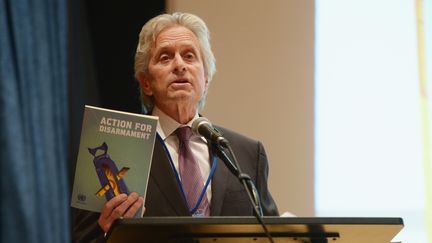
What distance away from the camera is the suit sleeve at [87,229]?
2352 millimetres

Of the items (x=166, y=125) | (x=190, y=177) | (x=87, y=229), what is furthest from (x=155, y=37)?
(x=87, y=229)

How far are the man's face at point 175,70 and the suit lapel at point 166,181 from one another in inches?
10.0

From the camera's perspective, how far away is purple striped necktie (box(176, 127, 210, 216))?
2.53 metres

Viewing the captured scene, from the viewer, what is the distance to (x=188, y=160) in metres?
2.64

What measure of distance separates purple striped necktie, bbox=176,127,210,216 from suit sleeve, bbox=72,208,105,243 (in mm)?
313

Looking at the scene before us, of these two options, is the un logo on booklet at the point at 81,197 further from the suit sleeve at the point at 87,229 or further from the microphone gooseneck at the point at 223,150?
the microphone gooseneck at the point at 223,150

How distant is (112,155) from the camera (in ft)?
7.06

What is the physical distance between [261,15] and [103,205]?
6.70 feet

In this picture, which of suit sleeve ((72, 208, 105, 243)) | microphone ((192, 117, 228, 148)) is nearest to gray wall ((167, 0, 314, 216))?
suit sleeve ((72, 208, 105, 243))
